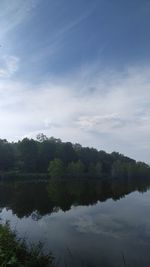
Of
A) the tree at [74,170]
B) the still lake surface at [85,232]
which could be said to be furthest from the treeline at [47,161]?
the still lake surface at [85,232]

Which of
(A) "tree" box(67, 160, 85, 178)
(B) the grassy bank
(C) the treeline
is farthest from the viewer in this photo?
(A) "tree" box(67, 160, 85, 178)

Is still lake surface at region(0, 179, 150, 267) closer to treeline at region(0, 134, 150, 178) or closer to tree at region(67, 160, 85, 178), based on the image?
treeline at region(0, 134, 150, 178)

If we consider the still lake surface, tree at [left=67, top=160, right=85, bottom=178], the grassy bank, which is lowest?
the still lake surface

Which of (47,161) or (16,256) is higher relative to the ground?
(47,161)

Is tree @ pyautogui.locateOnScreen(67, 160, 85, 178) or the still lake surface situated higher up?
tree @ pyautogui.locateOnScreen(67, 160, 85, 178)

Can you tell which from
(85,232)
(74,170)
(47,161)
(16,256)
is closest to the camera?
(16,256)

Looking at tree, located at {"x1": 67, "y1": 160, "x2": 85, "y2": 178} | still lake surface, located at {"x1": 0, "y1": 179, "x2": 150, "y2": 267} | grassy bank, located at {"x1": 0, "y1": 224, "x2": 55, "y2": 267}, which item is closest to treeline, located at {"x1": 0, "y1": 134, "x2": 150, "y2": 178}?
tree, located at {"x1": 67, "y1": 160, "x2": 85, "y2": 178}

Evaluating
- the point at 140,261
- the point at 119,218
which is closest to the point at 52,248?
the point at 140,261

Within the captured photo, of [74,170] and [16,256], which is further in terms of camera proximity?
[74,170]

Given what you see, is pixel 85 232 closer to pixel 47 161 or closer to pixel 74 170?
pixel 74 170

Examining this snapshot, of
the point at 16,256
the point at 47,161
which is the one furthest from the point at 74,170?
the point at 16,256

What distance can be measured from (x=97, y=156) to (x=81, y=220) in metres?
140

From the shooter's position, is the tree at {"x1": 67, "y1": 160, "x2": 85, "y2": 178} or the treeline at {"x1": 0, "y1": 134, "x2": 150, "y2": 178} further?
the tree at {"x1": 67, "y1": 160, "x2": 85, "y2": 178}

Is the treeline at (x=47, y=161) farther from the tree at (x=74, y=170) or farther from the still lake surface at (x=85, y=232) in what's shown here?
the still lake surface at (x=85, y=232)
